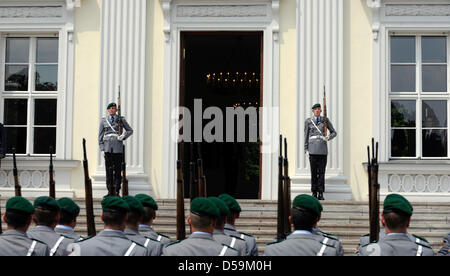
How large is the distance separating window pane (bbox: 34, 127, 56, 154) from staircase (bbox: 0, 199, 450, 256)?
1.32m

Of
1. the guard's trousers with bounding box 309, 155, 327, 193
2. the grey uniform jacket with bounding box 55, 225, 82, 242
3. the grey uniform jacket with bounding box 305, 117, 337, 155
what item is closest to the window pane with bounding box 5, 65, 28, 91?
the grey uniform jacket with bounding box 305, 117, 337, 155

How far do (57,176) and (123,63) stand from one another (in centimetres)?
214

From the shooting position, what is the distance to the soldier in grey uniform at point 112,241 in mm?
3838

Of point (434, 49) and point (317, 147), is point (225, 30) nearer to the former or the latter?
point (317, 147)

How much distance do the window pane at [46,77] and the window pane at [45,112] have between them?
224 millimetres

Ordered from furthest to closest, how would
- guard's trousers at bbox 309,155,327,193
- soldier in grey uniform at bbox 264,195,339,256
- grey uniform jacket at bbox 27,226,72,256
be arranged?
1. guard's trousers at bbox 309,155,327,193
2. grey uniform jacket at bbox 27,226,72,256
3. soldier in grey uniform at bbox 264,195,339,256

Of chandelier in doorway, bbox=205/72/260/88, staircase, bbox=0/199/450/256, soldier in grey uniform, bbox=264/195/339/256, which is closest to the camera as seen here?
soldier in grey uniform, bbox=264/195/339/256

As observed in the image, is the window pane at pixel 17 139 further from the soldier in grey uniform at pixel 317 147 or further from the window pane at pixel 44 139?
the soldier in grey uniform at pixel 317 147

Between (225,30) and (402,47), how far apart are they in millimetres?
2929

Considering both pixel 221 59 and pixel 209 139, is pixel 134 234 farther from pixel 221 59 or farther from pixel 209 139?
pixel 221 59

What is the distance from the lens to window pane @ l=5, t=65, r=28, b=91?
11406mm

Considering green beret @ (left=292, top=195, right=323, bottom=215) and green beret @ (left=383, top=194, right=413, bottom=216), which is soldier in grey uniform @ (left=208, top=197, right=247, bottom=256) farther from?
green beret @ (left=383, top=194, right=413, bottom=216)

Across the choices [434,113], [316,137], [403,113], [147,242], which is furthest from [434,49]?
[147,242]
